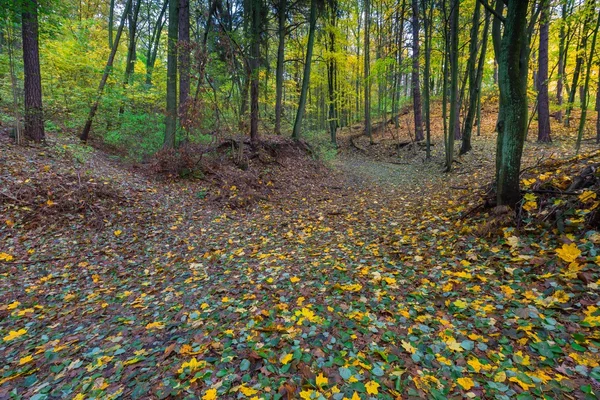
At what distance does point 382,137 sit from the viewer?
767 inches

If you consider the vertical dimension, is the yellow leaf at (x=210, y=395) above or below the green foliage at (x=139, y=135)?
below

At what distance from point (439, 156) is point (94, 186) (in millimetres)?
13104

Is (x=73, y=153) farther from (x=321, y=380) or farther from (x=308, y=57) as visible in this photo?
(x=308, y=57)

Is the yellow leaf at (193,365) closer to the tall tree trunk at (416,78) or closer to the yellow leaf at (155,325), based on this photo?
the yellow leaf at (155,325)

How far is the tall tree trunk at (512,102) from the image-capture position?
4.06 m

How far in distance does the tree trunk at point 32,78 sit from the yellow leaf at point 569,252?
38.1ft

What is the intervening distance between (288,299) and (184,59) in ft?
28.3

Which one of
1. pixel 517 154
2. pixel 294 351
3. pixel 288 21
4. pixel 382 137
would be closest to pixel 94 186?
pixel 294 351

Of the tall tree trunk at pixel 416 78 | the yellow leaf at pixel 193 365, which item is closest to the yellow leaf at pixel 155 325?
the yellow leaf at pixel 193 365

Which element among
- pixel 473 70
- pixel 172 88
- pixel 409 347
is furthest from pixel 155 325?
pixel 473 70

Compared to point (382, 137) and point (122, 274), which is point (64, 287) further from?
point (382, 137)

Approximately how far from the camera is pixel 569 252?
3.24 meters

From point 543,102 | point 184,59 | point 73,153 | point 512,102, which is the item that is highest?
point 184,59

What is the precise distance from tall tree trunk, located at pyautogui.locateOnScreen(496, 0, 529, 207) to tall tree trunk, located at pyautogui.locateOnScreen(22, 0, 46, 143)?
10641mm
